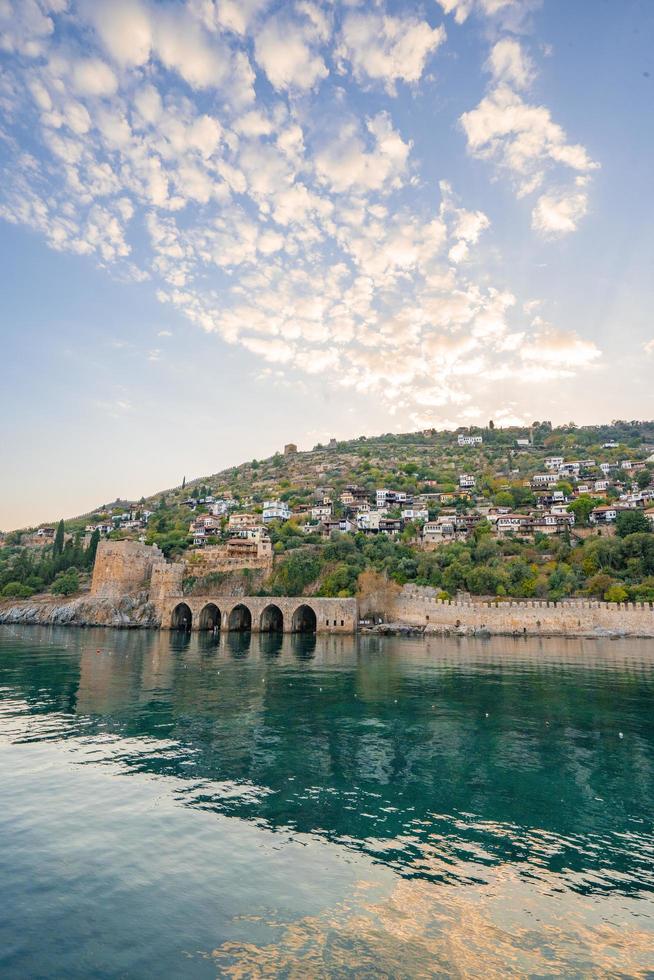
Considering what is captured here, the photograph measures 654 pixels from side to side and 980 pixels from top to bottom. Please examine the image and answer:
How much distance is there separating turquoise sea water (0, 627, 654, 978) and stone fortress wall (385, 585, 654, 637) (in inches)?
1099

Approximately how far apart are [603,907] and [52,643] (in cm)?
3982

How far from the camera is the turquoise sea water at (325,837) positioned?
18.9 ft

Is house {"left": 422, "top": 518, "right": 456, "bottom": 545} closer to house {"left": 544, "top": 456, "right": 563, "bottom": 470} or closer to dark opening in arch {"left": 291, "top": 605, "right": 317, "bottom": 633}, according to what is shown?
dark opening in arch {"left": 291, "top": 605, "right": 317, "bottom": 633}

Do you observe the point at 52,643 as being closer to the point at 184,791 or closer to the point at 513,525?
the point at 184,791

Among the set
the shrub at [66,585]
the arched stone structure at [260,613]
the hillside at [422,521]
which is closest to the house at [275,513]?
the hillside at [422,521]

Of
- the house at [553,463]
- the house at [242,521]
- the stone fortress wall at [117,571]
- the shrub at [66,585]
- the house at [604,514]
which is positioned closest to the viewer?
the stone fortress wall at [117,571]

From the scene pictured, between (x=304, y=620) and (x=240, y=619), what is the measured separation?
274 inches

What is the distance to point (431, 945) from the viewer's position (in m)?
5.78

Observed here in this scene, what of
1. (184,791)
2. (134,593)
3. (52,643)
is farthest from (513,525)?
(184,791)

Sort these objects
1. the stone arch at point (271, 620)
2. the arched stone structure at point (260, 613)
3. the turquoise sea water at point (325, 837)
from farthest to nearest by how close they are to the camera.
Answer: the stone arch at point (271, 620), the arched stone structure at point (260, 613), the turquoise sea water at point (325, 837)

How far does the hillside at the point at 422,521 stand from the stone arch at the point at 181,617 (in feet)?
9.48

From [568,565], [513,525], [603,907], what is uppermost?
[513,525]

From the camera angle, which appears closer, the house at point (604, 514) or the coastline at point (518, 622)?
the coastline at point (518, 622)

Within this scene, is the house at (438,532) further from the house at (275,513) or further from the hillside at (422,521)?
the house at (275,513)
